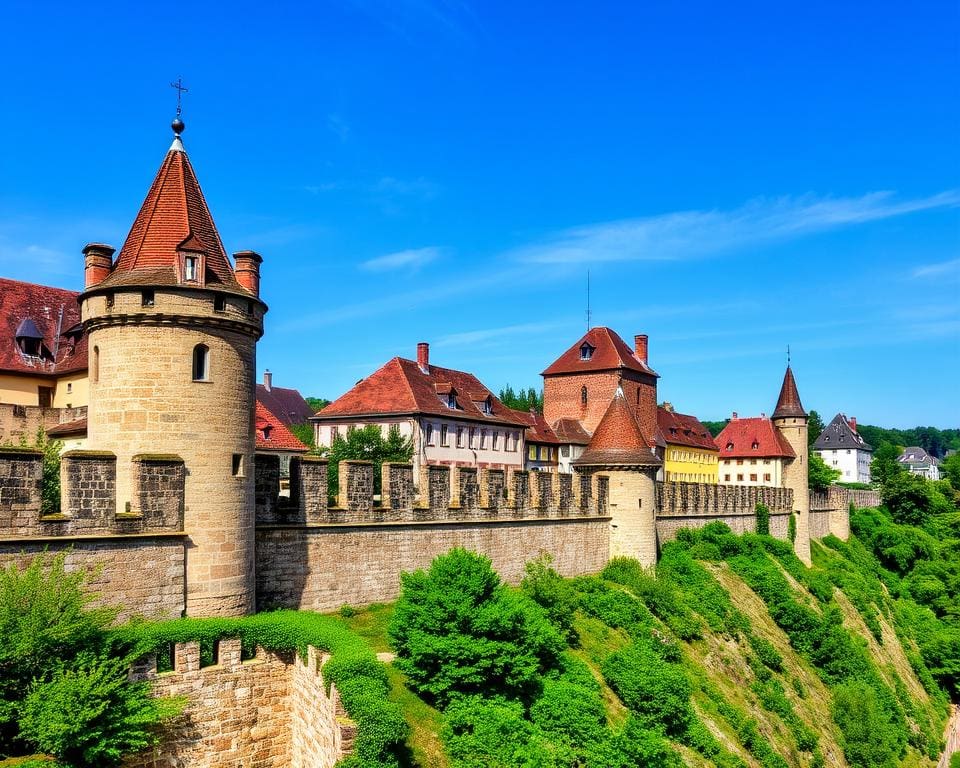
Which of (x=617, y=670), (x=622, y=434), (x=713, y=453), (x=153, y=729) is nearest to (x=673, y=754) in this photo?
(x=617, y=670)

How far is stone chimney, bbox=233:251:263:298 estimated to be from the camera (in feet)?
58.0

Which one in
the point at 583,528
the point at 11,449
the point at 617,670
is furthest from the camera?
the point at 583,528

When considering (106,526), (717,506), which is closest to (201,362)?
(106,526)

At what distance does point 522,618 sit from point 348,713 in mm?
5212

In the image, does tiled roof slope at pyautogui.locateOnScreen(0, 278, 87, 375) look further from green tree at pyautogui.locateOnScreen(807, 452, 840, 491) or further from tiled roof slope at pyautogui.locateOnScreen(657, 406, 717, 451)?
green tree at pyautogui.locateOnScreen(807, 452, 840, 491)

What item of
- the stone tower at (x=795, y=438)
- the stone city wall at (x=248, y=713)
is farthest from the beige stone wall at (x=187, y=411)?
the stone tower at (x=795, y=438)

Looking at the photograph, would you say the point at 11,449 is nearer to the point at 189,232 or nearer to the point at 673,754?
the point at 189,232

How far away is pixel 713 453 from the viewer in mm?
75812

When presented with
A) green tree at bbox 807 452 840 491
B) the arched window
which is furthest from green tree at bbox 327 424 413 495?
green tree at bbox 807 452 840 491

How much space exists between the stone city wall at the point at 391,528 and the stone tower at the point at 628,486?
249 cm

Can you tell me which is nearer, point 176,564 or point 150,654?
point 150,654

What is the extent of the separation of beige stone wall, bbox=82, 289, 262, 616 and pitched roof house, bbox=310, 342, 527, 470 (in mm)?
27511

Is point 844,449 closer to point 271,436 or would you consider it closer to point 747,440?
point 747,440

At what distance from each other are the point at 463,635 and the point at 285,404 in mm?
53993
